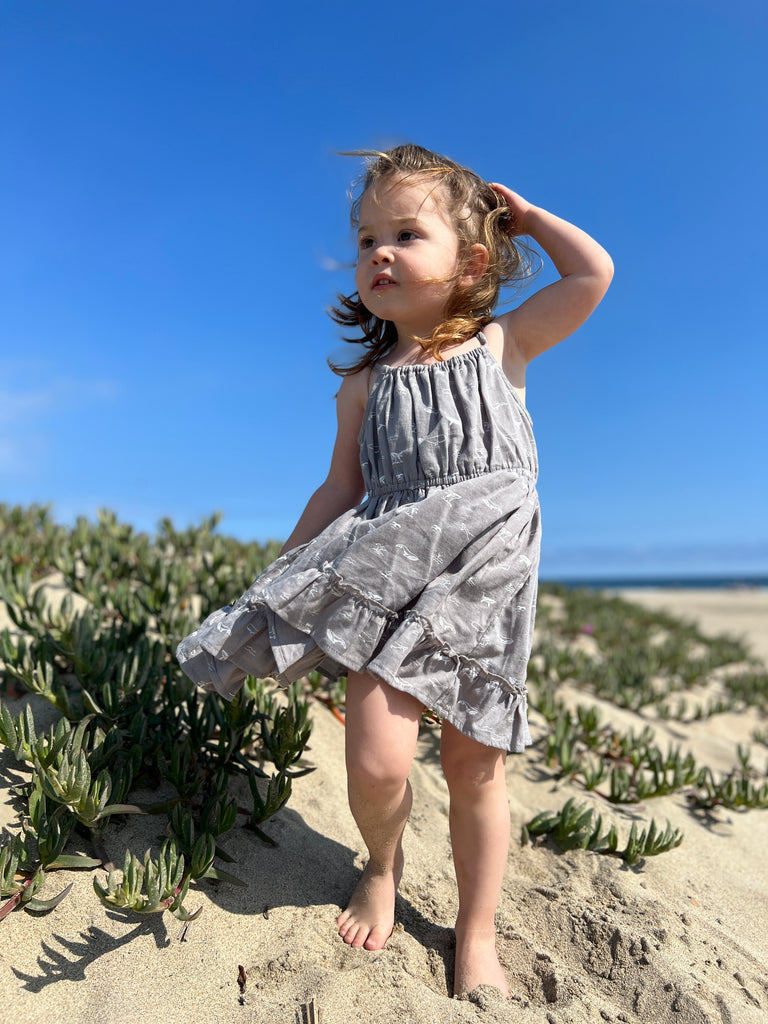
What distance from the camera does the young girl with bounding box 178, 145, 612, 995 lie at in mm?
1928

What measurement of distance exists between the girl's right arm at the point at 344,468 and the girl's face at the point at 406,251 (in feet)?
0.92

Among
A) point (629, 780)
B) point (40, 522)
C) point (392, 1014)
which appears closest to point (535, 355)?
point (392, 1014)

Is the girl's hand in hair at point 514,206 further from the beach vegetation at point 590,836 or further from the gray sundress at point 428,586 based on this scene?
the beach vegetation at point 590,836

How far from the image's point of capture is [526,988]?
1997 millimetres

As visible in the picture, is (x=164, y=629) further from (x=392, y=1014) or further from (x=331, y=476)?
(x=392, y=1014)

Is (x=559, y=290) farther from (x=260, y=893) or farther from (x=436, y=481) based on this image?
(x=260, y=893)

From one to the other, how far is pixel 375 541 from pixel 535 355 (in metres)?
0.80

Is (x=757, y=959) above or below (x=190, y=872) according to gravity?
below

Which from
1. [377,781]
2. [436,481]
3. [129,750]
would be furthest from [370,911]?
[436,481]

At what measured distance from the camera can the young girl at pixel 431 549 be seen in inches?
75.9

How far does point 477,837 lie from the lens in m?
2.06

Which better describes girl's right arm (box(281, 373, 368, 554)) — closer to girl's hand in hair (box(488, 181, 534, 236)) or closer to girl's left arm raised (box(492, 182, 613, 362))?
girl's left arm raised (box(492, 182, 613, 362))

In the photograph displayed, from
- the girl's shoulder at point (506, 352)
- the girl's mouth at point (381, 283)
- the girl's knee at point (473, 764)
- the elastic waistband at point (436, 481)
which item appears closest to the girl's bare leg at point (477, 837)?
the girl's knee at point (473, 764)

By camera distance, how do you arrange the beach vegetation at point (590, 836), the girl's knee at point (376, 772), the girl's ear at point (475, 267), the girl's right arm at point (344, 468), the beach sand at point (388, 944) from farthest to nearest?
the beach vegetation at point (590, 836) → the girl's right arm at point (344, 468) → the girl's ear at point (475, 267) → the girl's knee at point (376, 772) → the beach sand at point (388, 944)
